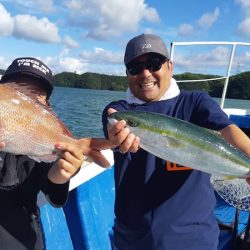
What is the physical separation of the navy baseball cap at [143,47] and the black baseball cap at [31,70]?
0.61m

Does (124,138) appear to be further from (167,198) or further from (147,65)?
(147,65)

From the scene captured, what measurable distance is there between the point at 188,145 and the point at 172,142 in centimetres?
10

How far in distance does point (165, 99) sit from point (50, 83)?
2.88ft

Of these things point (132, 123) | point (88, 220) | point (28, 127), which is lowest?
point (88, 220)

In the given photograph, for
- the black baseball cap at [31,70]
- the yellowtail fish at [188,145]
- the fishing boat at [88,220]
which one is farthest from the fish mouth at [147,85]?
the fishing boat at [88,220]

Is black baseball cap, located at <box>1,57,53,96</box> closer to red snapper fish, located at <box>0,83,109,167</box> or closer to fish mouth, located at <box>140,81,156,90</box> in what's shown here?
red snapper fish, located at <box>0,83,109,167</box>

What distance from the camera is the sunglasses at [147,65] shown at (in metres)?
2.69

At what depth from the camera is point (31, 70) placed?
109 inches

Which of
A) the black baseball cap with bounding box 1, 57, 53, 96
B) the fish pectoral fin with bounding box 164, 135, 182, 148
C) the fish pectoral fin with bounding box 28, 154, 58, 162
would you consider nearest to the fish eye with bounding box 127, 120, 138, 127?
the fish pectoral fin with bounding box 164, 135, 182, 148

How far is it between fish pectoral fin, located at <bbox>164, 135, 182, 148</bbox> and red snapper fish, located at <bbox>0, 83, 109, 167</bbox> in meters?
0.45

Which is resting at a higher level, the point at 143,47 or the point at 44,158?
the point at 143,47

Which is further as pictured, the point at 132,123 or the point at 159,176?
the point at 159,176

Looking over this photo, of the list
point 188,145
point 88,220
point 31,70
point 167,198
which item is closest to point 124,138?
point 188,145

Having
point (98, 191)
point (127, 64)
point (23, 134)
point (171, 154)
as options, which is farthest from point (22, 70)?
point (98, 191)
